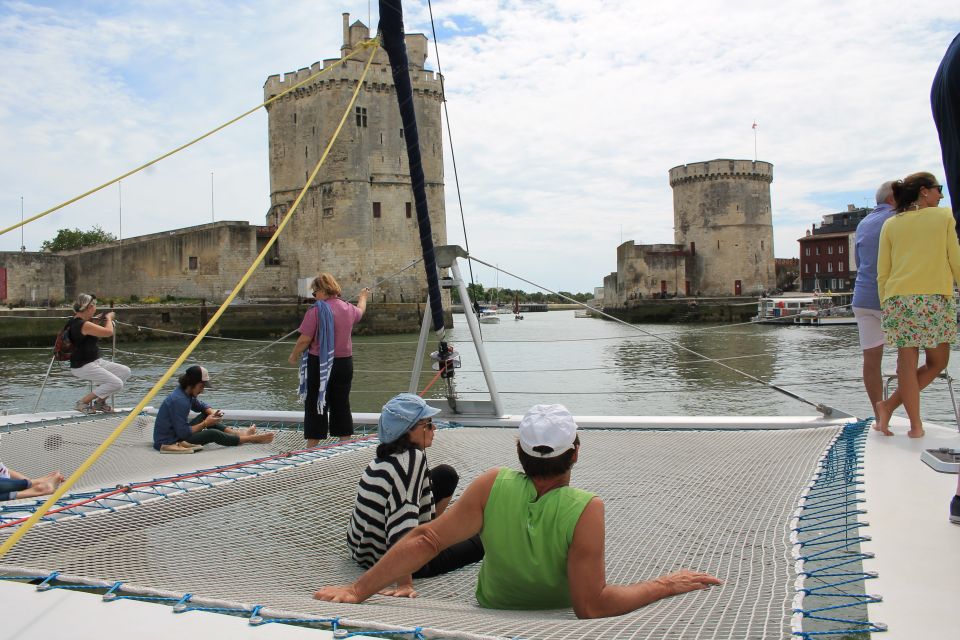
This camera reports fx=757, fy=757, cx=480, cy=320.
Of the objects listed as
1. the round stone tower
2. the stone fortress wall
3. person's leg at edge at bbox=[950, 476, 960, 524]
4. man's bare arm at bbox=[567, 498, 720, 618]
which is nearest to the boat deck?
person's leg at edge at bbox=[950, 476, 960, 524]

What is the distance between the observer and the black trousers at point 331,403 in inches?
172

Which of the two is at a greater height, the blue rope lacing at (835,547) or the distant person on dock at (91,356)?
the distant person on dock at (91,356)

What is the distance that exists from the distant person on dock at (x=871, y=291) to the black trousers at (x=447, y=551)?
2306mm

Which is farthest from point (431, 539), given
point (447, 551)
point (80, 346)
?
point (80, 346)

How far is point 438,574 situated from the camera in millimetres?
2352

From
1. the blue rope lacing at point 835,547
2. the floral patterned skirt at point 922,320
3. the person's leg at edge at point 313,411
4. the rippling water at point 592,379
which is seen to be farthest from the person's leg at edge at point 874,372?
the person's leg at edge at point 313,411

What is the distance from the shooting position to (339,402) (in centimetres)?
445

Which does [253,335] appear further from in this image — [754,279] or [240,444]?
[754,279]

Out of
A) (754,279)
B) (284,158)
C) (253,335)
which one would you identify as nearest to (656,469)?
(253,335)

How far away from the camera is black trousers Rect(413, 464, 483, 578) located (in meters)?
2.34

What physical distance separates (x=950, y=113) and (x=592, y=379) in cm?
1250

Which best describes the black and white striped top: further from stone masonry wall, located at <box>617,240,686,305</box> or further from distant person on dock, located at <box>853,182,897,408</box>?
stone masonry wall, located at <box>617,240,686,305</box>

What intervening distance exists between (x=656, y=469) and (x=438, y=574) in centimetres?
140

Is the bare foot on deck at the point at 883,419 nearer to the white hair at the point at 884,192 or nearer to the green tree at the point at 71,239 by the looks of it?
the white hair at the point at 884,192
